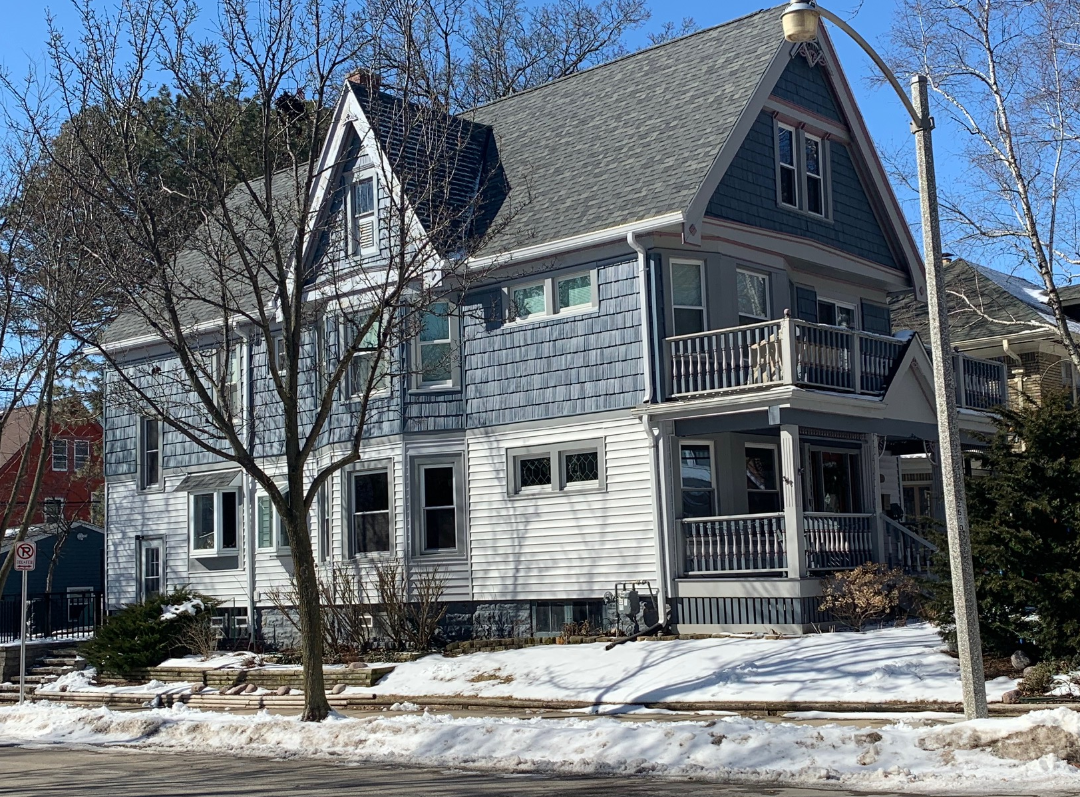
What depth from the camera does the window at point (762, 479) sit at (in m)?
21.7

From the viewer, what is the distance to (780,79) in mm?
22344

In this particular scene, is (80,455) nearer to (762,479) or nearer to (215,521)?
(215,521)

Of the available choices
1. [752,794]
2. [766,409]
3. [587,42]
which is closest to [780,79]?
[766,409]

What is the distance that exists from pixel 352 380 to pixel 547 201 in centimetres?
503

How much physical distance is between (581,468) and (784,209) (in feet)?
19.8

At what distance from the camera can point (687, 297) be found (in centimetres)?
2069

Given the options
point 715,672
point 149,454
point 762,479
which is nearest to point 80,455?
point 149,454

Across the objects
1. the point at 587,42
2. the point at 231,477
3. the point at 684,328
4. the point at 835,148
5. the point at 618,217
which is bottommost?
the point at 231,477

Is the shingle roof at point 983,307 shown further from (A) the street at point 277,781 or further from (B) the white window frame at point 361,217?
(A) the street at point 277,781

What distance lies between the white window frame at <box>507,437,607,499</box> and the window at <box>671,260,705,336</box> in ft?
7.62

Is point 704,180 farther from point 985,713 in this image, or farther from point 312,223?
point 985,713

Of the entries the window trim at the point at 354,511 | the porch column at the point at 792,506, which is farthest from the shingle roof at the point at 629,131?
the window trim at the point at 354,511

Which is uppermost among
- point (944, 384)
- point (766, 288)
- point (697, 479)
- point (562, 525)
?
point (766, 288)

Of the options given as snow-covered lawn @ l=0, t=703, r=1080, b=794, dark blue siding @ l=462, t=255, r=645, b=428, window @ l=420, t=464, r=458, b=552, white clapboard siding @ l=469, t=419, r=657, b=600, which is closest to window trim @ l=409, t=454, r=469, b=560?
window @ l=420, t=464, r=458, b=552
